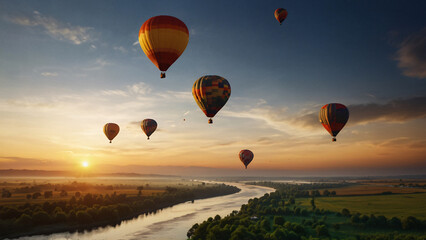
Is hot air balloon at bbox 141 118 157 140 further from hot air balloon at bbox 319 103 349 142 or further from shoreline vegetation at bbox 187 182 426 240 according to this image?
hot air balloon at bbox 319 103 349 142

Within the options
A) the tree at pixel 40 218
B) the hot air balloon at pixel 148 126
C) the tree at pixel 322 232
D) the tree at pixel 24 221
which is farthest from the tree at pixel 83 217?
the tree at pixel 322 232

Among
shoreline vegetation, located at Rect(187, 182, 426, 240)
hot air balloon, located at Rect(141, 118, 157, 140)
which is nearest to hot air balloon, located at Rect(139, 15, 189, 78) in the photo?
shoreline vegetation, located at Rect(187, 182, 426, 240)

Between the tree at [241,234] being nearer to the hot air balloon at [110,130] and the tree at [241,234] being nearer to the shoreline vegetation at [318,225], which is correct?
the shoreline vegetation at [318,225]

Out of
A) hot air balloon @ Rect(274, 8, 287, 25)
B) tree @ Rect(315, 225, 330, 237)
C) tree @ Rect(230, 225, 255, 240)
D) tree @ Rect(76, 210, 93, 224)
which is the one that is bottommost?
tree @ Rect(315, 225, 330, 237)

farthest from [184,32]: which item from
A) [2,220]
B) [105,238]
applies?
[2,220]

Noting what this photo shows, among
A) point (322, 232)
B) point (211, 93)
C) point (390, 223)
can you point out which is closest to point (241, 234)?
point (211, 93)

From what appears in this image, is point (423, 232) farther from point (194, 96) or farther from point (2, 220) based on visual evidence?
point (2, 220)

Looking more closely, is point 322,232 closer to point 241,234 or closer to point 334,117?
point 241,234

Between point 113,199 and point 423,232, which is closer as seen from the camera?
point 423,232
